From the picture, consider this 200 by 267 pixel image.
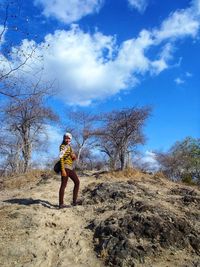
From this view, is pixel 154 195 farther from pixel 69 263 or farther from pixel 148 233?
pixel 69 263

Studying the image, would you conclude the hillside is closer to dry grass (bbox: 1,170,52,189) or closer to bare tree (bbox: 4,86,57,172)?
dry grass (bbox: 1,170,52,189)

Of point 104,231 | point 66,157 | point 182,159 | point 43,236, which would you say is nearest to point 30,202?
point 66,157

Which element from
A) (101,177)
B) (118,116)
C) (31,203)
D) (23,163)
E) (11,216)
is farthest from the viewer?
(23,163)

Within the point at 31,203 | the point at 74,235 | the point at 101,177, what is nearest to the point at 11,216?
the point at 31,203

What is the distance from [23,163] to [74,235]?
69.7 ft

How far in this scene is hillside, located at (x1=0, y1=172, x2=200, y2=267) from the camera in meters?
7.49

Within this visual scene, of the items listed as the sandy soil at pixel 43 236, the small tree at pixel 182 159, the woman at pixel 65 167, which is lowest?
the sandy soil at pixel 43 236

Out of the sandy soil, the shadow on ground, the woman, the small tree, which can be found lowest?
the sandy soil

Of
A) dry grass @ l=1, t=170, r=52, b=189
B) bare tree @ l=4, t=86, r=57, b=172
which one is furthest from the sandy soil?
bare tree @ l=4, t=86, r=57, b=172

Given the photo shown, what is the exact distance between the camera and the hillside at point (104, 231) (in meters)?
7.49

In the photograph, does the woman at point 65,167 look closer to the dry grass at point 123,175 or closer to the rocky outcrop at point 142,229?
the rocky outcrop at point 142,229

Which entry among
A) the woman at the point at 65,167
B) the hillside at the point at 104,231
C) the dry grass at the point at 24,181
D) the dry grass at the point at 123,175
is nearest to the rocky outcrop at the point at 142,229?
the hillside at the point at 104,231

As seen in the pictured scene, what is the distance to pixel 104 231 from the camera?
835 cm

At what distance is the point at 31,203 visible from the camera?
35.3 feet
